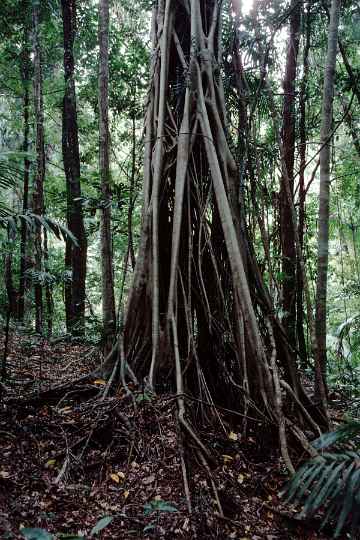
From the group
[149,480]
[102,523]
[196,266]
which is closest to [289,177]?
[196,266]

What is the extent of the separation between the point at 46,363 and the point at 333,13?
13.4 ft

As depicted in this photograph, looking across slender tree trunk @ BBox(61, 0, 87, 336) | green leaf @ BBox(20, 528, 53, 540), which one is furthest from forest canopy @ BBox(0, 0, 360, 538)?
slender tree trunk @ BBox(61, 0, 87, 336)

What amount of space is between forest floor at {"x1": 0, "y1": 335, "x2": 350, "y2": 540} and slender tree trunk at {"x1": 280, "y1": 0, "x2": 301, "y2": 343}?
3.35 meters

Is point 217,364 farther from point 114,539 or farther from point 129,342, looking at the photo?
point 114,539

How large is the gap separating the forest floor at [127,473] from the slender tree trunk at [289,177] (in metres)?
3.35

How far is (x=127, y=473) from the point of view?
98.3 inches

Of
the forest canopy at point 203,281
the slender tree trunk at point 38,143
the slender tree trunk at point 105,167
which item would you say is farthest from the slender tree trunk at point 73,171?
the slender tree trunk at point 105,167

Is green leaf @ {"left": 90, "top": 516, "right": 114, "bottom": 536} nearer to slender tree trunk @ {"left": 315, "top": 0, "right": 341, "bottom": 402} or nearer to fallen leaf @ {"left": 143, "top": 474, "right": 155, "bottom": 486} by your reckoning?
fallen leaf @ {"left": 143, "top": 474, "right": 155, "bottom": 486}

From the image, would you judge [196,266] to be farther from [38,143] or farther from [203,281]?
[38,143]

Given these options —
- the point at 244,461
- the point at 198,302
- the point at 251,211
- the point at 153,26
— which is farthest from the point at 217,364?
the point at 153,26

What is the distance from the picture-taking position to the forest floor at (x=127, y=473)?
2.10 m

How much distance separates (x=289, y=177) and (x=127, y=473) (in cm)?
455

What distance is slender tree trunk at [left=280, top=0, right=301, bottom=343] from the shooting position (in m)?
5.99

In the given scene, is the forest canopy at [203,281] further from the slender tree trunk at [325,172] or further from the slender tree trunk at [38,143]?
the slender tree trunk at [38,143]
